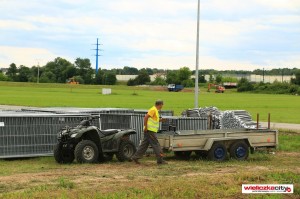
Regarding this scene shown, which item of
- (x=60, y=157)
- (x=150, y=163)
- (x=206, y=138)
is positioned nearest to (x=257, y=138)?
(x=206, y=138)

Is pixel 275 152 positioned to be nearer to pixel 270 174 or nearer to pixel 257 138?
pixel 257 138

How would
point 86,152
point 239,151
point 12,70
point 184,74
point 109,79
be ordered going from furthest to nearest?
point 12,70 → point 184,74 → point 109,79 → point 239,151 → point 86,152

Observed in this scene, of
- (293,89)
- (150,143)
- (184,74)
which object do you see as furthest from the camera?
(184,74)

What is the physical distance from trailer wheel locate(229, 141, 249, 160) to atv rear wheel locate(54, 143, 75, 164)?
4182 mm

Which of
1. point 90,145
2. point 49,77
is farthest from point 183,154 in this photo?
point 49,77

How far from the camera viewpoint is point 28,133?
15156 mm

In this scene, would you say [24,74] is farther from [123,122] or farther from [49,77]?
[123,122]

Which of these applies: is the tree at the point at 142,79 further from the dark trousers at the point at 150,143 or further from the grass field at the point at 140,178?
the dark trousers at the point at 150,143

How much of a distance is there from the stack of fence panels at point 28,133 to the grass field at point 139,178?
1.06 ft

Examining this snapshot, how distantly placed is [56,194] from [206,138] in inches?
269

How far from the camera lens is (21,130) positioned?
15.1 metres

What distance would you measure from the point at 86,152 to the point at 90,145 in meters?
0.19

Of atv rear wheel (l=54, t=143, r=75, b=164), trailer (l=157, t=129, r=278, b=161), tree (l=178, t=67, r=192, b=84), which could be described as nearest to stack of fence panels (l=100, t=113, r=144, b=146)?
trailer (l=157, t=129, r=278, b=161)

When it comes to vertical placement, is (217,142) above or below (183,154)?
above
